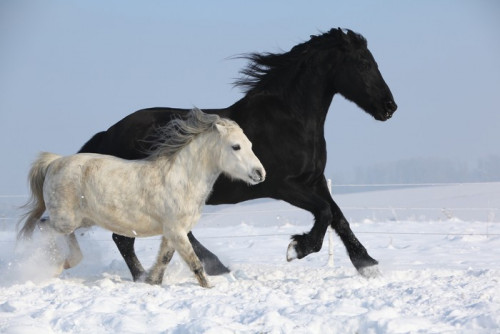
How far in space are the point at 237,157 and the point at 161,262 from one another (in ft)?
4.11

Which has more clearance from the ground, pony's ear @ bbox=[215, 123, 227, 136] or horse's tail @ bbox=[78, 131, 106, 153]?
pony's ear @ bbox=[215, 123, 227, 136]

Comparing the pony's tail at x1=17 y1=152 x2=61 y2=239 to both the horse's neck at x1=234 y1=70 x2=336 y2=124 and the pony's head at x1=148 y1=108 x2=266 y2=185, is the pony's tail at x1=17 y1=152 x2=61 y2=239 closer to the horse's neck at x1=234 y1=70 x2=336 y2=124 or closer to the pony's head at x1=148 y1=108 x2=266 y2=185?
the pony's head at x1=148 y1=108 x2=266 y2=185

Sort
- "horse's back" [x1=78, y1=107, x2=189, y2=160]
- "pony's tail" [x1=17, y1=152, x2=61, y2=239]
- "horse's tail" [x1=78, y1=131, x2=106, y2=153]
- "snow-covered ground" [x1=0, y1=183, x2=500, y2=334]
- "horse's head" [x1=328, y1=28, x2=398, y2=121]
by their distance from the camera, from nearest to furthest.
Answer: "snow-covered ground" [x1=0, y1=183, x2=500, y2=334], "pony's tail" [x1=17, y1=152, x2=61, y2=239], "horse's head" [x1=328, y1=28, x2=398, y2=121], "horse's back" [x1=78, y1=107, x2=189, y2=160], "horse's tail" [x1=78, y1=131, x2=106, y2=153]

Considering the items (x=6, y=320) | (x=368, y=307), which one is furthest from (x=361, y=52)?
(x=6, y=320)

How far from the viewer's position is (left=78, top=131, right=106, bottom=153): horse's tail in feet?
23.6

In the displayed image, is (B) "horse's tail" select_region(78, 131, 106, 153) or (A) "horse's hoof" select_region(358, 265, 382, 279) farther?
(B) "horse's tail" select_region(78, 131, 106, 153)

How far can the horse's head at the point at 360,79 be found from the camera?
625 cm

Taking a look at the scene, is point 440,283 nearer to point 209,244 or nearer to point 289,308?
point 289,308

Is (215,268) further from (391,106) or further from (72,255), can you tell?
(391,106)

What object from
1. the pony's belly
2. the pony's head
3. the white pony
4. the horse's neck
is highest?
the horse's neck

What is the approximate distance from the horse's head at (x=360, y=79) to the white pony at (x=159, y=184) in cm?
136

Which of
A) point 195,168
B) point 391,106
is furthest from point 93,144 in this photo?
point 391,106

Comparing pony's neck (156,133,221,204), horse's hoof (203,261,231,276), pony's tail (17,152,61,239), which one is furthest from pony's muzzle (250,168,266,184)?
pony's tail (17,152,61,239)

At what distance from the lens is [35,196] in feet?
20.3
